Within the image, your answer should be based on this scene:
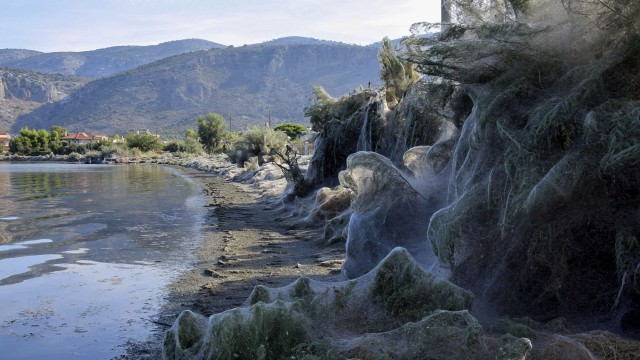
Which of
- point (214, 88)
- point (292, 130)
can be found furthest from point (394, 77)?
point (214, 88)

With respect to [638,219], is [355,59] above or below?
above

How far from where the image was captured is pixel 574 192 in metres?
5.26

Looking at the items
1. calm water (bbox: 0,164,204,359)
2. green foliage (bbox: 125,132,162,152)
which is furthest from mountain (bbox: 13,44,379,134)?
calm water (bbox: 0,164,204,359)

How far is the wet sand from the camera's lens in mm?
7547

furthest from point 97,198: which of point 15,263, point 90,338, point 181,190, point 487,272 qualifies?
point 487,272

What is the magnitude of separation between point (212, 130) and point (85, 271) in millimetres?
74985

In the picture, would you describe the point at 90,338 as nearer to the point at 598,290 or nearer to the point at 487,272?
the point at 487,272

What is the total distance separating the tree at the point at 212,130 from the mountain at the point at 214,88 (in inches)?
1967

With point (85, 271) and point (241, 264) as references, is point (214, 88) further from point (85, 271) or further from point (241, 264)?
point (241, 264)

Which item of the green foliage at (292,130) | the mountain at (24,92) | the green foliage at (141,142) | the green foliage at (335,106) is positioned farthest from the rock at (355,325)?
the mountain at (24,92)

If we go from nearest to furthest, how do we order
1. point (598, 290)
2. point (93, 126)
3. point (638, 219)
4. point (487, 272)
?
1. point (638, 219)
2. point (598, 290)
3. point (487, 272)
4. point (93, 126)

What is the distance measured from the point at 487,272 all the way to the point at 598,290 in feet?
3.15

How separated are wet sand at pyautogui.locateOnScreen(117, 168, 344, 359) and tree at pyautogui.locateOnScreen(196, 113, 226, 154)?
2682 inches

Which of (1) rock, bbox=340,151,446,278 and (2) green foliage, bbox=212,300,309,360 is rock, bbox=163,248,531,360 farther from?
(1) rock, bbox=340,151,446,278
